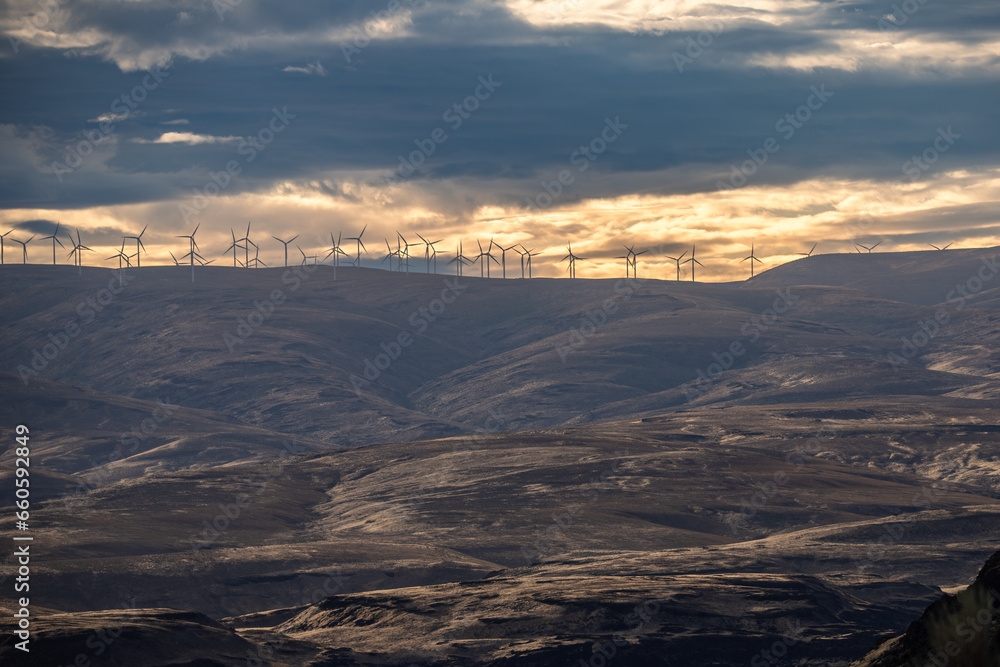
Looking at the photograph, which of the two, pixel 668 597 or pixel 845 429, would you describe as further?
pixel 845 429

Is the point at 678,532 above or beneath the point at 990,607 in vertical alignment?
beneath

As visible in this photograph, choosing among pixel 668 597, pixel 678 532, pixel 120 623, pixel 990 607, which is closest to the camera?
pixel 990 607

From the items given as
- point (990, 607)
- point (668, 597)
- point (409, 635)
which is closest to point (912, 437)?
point (668, 597)

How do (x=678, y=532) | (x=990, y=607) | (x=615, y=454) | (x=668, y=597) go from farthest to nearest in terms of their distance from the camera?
(x=615, y=454), (x=678, y=532), (x=668, y=597), (x=990, y=607)

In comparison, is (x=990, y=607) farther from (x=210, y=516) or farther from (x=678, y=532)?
(x=210, y=516)

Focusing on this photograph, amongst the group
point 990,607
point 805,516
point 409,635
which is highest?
point 990,607

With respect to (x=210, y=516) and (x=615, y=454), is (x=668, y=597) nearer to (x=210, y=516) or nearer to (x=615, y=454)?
(x=210, y=516)

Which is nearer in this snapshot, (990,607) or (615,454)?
(990,607)

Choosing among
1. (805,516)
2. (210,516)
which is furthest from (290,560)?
(805,516)

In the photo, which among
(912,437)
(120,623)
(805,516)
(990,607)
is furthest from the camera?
(912,437)
